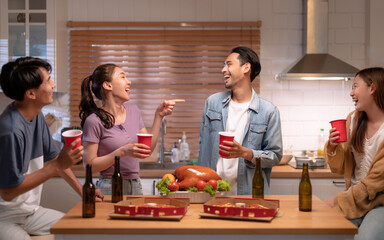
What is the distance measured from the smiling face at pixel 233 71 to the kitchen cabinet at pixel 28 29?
6.13ft

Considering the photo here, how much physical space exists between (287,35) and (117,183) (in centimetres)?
291

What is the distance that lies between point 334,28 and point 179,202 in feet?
10.4

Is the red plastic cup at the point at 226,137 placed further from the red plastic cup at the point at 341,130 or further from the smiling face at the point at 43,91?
the smiling face at the point at 43,91

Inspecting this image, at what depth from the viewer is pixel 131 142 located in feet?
10.5

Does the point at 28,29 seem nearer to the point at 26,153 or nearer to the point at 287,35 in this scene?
the point at 26,153

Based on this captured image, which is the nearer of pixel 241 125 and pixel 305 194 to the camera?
pixel 305 194

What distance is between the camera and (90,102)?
3230 mm

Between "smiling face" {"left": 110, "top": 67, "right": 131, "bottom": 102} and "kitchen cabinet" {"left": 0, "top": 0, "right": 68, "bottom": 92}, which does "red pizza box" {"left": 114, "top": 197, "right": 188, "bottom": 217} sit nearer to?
"smiling face" {"left": 110, "top": 67, "right": 131, "bottom": 102}

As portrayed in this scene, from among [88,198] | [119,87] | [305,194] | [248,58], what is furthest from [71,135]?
[248,58]

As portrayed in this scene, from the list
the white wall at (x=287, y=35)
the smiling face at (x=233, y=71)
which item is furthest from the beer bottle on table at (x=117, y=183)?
the white wall at (x=287, y=35)

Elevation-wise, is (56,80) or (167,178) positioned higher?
(56,80)

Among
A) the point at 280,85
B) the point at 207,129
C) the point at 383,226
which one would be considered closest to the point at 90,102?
the point at 207,129

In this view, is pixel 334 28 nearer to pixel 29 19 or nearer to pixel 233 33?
pixel 233 33

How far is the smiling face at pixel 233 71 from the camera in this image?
11.3ft
